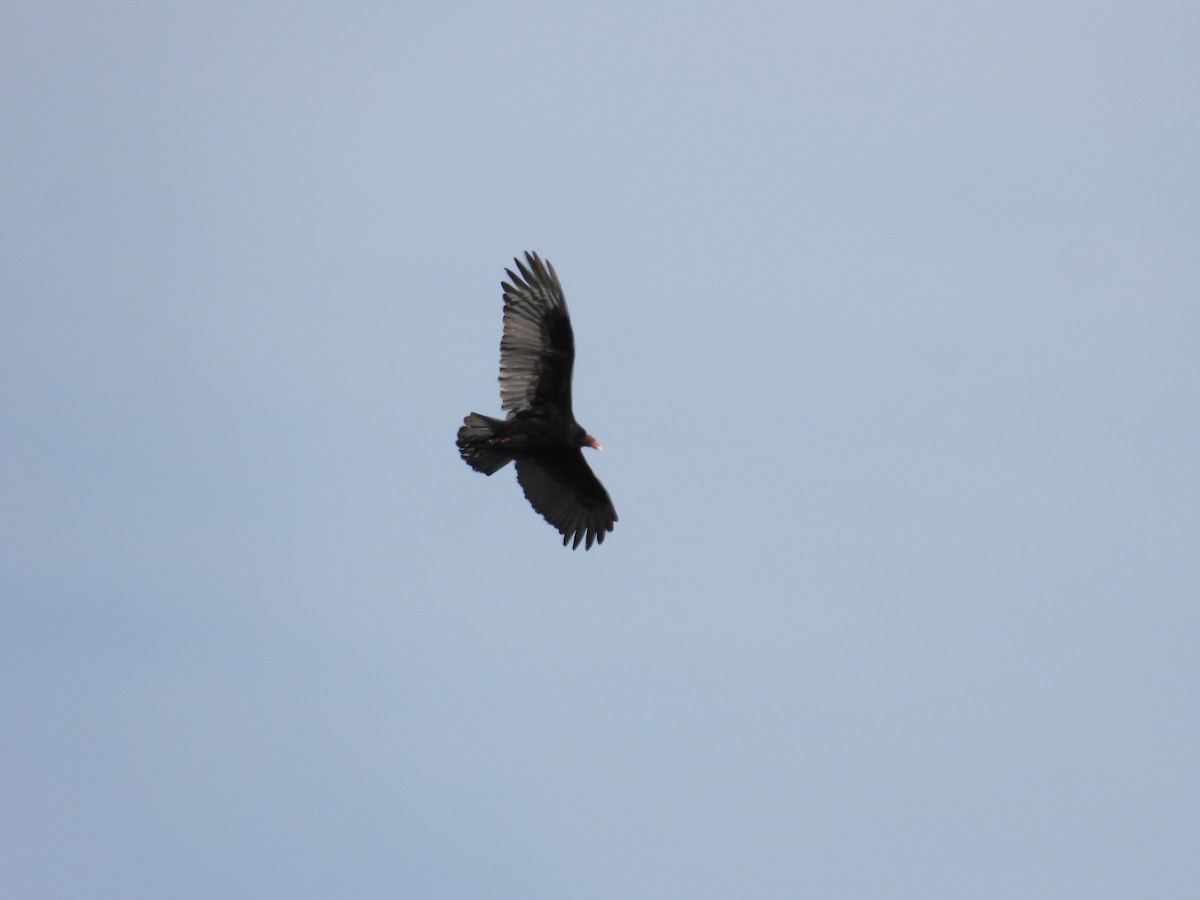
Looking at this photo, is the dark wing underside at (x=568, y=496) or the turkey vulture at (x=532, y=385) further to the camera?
the dark wing underside at (x=568, y=496)

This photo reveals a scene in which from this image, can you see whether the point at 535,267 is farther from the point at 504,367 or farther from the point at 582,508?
the point at 582,508

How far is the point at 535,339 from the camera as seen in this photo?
34.5m

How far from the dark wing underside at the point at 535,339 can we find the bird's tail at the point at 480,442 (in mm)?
500

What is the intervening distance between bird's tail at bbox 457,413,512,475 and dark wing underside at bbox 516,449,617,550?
0.86 metres

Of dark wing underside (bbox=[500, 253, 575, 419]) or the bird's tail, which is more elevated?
dark wing underside (bbox=[500, 253, 575, 419])

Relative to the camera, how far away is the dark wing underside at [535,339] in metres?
34.4

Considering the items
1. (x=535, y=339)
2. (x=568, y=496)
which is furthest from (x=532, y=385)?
(x=568, y=496)

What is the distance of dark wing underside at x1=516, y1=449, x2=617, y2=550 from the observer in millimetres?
35625

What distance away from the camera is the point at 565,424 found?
3478 centimetres

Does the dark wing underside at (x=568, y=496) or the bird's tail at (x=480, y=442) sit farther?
the dark wing underside at (x=568, y=496)

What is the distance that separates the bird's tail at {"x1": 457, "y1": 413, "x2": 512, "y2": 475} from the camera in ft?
113

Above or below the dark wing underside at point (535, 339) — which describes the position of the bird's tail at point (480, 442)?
below

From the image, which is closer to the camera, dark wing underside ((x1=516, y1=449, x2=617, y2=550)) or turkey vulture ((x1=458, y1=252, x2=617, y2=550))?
turkey vulture ((x1=458, y1=252, x2=617, y2=550))

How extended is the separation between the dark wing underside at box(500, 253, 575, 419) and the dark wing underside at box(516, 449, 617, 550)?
1252mm
